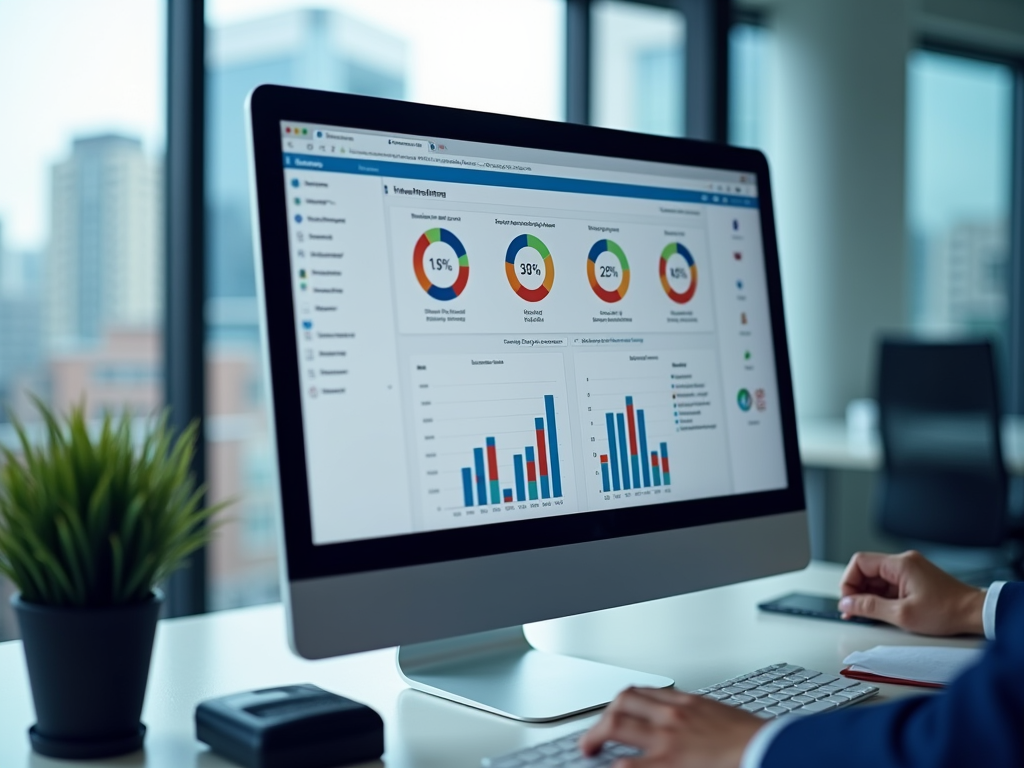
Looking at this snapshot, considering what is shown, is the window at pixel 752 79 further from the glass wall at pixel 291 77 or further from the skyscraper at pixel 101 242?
the skyscraper at pixel 101 242

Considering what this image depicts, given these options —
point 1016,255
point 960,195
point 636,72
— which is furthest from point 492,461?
point 1016,255

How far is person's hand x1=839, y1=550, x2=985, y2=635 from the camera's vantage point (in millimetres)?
1178

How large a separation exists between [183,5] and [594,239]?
188 centimetres

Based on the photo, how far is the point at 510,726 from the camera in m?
0.87

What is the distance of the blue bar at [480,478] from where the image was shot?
905 mm

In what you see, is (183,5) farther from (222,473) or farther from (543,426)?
(222,473)

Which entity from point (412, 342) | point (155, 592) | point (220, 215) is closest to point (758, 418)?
point (412, 342)

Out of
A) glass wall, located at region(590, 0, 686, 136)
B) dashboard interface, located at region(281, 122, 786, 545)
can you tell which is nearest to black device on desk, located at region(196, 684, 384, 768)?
dashboard interface, located at region(281, 122, 786, 545)

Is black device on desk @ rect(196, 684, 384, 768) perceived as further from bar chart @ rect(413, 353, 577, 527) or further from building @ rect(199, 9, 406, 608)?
building @ rect(199, 9, 406, 608)

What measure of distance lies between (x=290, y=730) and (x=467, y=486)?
0.80 ft

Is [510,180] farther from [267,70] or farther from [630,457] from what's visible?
[267,70]

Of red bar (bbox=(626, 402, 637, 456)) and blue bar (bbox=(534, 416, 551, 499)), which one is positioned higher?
red bar (bbox=(626, 402, 637, 456))

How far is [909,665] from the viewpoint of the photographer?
3.39 feet

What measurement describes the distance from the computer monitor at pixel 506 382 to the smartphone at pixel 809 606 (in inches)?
5.0
